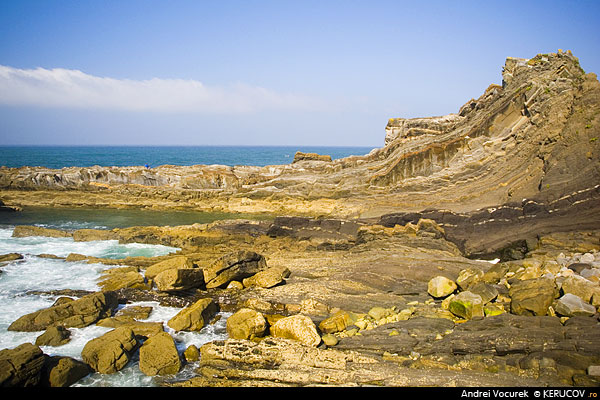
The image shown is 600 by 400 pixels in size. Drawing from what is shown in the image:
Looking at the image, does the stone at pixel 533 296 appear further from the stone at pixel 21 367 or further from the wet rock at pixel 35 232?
the wet rock at pixel 35 232

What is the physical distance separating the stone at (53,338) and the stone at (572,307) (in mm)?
13291

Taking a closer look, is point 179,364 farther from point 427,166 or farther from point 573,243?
point 427,166

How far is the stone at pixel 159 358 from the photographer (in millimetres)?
9391

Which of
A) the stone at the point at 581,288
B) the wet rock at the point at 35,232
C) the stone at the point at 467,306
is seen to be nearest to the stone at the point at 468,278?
the stone at the point at 467,306

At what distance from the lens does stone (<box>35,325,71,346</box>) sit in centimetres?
1060

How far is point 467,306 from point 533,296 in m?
1.68

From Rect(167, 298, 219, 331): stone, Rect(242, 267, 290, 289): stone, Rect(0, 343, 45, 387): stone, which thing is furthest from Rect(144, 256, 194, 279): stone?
Rect(0, 343, 45, 387): stone

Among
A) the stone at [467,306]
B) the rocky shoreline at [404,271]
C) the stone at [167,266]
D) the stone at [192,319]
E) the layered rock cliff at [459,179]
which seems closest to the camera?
the rocky shoreline at [404,271]

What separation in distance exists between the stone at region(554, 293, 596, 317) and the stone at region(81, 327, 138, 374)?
36.4 ft

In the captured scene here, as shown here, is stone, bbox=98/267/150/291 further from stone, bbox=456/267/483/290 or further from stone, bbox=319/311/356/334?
stone, bbox=456/267/483/290

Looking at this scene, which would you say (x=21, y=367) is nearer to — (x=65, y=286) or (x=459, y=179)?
(x=65, y=286)

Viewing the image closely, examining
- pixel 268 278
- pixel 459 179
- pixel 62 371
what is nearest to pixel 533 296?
pixel 268 278
